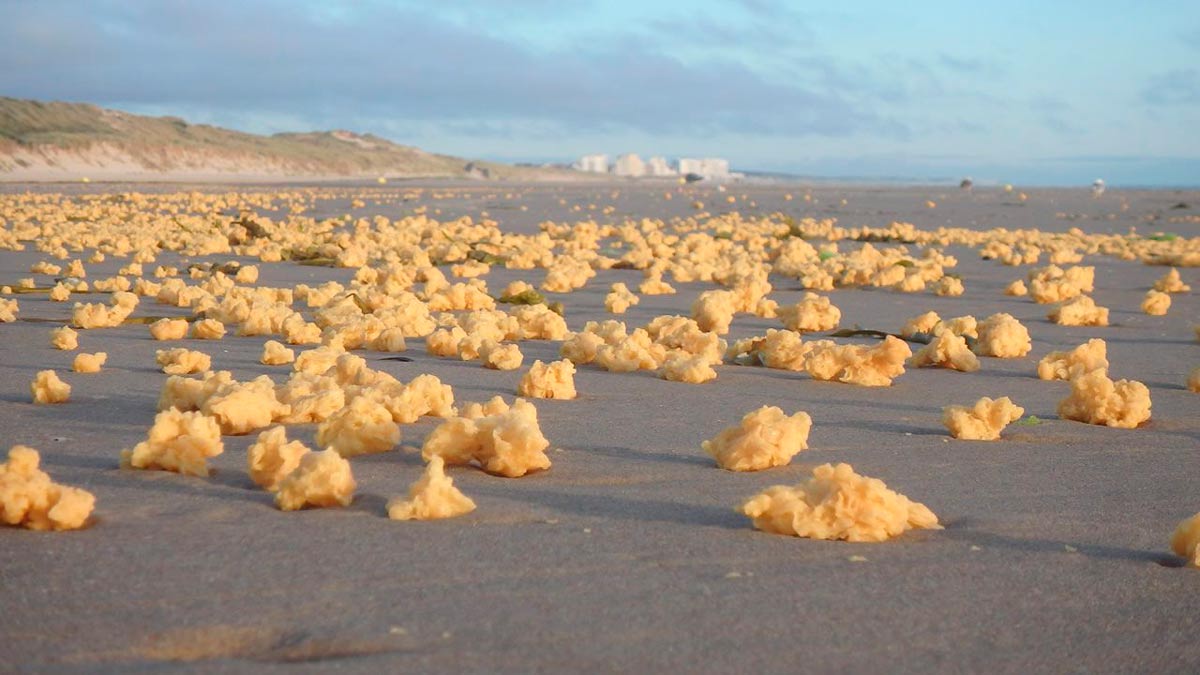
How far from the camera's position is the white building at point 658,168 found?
120m

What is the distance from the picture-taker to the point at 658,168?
122m

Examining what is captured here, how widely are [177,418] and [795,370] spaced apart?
2.41m

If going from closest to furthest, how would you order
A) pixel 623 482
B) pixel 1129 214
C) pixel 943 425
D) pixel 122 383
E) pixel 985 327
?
pixel 623 482 < pixel 943 425 < pixel 122 383 < pixel 985 327 < pixel 1129 214

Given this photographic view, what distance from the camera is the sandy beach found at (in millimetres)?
1852

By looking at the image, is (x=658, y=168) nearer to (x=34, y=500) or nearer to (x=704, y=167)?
(x=704, y=167)

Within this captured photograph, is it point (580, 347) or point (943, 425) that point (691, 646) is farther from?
point (580, 347)

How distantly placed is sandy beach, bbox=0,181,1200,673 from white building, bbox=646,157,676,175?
11567cm

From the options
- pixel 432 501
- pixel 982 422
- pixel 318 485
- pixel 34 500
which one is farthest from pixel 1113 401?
pixel 34 500

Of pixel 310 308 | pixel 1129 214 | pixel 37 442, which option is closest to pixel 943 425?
pixel 37 442

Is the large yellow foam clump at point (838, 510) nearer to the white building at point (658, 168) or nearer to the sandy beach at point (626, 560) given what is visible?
the sandy beach at point (626, 560)

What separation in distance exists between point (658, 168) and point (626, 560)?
121m

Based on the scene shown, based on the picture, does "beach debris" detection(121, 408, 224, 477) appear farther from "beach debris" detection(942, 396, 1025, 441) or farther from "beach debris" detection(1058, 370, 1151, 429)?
"beach debris" detection(1058, 370, 1151, 429)

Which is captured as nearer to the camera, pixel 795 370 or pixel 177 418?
pixel 177 418

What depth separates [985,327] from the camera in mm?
5230
